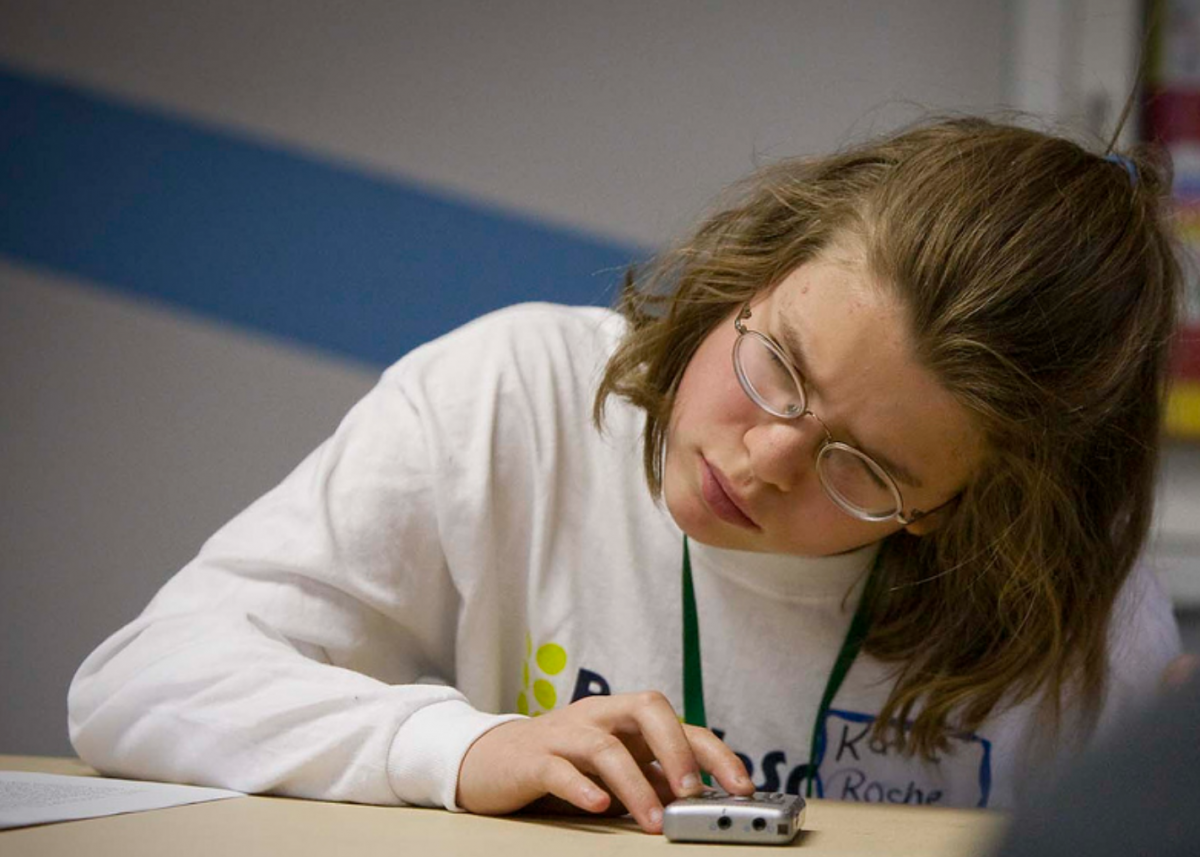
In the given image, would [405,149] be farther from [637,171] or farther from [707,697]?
[707,697]

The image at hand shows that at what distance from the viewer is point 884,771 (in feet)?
4.14

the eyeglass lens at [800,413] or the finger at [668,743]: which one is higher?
the eyeglass lens at [800,413]

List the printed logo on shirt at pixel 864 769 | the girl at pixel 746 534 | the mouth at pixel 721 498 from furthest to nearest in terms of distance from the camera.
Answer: the printed logo on shirt at pixel 864 769
the mouth at pixel 721 498
the girl at pixel 746 534

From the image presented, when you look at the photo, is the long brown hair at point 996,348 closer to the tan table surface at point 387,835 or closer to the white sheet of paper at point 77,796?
the tan table surface at point 387,835

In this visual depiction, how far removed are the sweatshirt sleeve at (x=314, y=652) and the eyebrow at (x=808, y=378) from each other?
339 mm

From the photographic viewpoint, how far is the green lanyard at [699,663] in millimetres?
1254

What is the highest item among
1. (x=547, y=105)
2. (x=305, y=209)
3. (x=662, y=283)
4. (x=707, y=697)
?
(x=547, y=105)

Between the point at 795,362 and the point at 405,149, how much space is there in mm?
1535

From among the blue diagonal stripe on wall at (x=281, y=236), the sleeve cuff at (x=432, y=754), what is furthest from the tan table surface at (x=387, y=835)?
the blue diagonal stripe on wall at (x=281, y=236)

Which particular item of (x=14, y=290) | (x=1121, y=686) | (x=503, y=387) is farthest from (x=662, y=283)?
(x=14, y=290)

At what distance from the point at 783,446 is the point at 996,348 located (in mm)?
177

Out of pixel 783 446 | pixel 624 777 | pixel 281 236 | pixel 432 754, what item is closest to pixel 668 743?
pixel 624 777

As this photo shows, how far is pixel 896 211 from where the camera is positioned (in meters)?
1.11

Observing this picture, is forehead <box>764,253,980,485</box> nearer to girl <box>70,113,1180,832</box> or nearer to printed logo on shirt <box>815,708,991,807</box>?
girl <box>70,113,1180,832</box>
